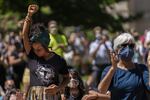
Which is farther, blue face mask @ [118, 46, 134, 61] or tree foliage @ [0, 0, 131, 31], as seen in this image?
tree foliage @ [0, 0, 131, 31]

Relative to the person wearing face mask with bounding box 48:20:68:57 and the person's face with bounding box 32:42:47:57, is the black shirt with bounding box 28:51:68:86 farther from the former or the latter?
the person wearing face mask with bounding box 48:20:68:57

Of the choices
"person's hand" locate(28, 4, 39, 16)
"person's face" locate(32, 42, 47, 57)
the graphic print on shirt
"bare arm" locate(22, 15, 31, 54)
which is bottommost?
the graphic print on shirt

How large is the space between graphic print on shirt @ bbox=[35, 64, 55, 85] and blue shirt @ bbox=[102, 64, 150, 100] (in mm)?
655

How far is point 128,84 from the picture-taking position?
7949 mm

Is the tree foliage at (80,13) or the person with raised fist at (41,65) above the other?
the tree foliage at (80,13)

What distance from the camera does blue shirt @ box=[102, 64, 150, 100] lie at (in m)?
7.95

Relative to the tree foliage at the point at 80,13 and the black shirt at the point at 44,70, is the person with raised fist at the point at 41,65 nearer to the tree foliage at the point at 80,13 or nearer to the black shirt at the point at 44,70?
the black shirt at the point at 44,70

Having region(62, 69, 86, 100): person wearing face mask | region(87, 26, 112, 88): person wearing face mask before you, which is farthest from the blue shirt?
region(87, 26, 112, 88): person wearing face mask

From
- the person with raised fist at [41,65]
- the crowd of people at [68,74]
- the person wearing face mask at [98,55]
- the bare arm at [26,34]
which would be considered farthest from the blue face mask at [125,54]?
the person wearing face mask at [98,55]

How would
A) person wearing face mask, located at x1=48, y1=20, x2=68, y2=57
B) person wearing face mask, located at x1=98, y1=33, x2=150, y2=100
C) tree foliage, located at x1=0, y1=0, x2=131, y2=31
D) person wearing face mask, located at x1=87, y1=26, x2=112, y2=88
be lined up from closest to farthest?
person wearing face mask, located at x1=98, y1=33, x2=150, y2=100, person wearing face mask, located at x1=48, y1=20, x2=68, y2=57, person wearing face mask, located at x1=87, y1=26, x2=112, y2=88, tree foliage, located at x1=0, y1=0, x2=131, y2=31

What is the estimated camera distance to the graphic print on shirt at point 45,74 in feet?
25.0

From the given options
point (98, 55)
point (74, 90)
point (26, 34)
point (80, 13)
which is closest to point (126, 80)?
point (74, 90)

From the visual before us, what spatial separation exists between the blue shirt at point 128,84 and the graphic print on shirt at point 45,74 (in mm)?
655

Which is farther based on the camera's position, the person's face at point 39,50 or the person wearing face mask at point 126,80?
the person wearing face mask at point 126,80
